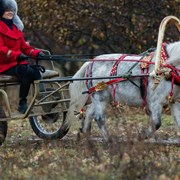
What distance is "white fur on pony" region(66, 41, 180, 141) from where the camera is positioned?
1085 cm

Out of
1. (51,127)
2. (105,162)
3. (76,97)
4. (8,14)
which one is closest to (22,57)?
(8,14)

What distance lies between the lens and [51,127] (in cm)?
1310

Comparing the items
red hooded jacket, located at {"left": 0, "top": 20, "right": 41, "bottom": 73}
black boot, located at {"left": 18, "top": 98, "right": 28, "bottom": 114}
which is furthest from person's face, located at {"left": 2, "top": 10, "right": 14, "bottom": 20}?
black boot, located at {"left": 18, "top": 98, "right": 28, "bottom": 114}

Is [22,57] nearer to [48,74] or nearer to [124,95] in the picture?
[48,74]

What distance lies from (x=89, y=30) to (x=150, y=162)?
12.0 metres

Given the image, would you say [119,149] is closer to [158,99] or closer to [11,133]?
[158,99]

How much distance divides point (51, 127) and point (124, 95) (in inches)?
81.6

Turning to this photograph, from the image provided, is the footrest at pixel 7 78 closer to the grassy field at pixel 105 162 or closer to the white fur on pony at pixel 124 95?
the white fur on pony at pixel 124 95

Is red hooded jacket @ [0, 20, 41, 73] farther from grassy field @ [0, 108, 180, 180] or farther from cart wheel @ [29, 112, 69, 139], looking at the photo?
grassy field @ [0, 108, 180, 180]

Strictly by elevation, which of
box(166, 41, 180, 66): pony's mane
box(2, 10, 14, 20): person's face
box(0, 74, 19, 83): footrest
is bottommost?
box(0, 74, 19, 83): footrest

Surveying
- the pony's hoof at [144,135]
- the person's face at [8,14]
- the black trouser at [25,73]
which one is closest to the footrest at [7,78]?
the black trouser at [25,73]

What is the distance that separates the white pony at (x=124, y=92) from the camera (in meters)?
10.8

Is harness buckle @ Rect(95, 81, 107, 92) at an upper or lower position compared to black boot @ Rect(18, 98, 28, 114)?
upper

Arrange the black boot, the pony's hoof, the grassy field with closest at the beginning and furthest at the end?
the grassy field < the pony's hoof < the black boot
